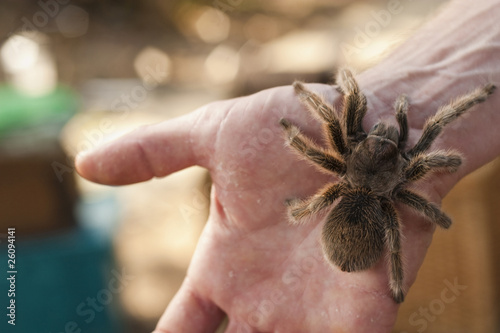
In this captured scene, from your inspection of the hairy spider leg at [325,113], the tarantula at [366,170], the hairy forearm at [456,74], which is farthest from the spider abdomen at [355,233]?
the hairy forearm at [456,74]

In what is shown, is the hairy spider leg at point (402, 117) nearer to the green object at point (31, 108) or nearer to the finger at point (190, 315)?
the finger at point (190, 315)

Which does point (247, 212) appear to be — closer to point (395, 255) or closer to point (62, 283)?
point (395, 255)

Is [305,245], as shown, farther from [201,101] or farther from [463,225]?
[201,101]

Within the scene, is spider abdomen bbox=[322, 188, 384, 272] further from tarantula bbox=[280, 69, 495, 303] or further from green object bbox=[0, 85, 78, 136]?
green object bbox=[0, 85, 78, 136]

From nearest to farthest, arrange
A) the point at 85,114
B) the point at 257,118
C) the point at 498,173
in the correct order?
the point at 257,118 < the point at 498,173 < the point at 85,114

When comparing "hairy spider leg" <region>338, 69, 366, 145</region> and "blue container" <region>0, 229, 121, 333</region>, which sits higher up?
"hairy spider leg" <region>338, 69, 366, 145</region>

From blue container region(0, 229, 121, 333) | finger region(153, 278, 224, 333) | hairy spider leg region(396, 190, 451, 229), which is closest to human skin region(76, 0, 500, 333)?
finger region(153, 278, 224, 333)

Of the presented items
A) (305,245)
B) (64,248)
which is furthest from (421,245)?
(64,248)
